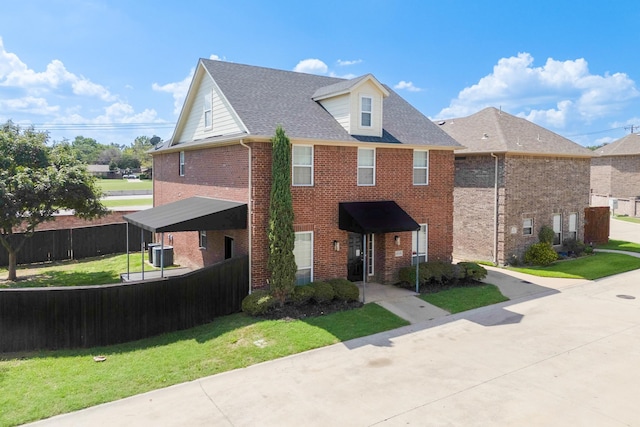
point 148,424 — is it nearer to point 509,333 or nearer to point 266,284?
point 266,284

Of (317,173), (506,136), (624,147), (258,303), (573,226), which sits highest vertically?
(624,147)

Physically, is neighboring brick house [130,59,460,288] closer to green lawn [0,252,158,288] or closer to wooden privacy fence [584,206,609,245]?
green lawn [0,252,158,288]

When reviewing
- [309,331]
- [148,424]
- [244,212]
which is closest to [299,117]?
[244,212]

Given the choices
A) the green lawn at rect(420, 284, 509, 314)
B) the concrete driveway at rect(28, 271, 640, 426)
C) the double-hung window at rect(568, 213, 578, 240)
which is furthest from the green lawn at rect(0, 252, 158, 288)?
the double-hung window at rect(568, 213, 578, 240)

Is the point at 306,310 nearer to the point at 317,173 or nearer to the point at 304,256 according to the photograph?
the point at 304,256

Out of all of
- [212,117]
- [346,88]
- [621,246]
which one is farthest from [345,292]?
[621,246]

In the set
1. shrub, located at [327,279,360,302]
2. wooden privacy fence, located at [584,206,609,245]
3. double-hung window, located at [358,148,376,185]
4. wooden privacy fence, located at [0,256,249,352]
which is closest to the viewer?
wooden privacy fence, located at [0,256,249,352]

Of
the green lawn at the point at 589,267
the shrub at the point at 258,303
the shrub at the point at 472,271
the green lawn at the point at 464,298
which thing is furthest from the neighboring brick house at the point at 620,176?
the shrub at the point at 258,303
